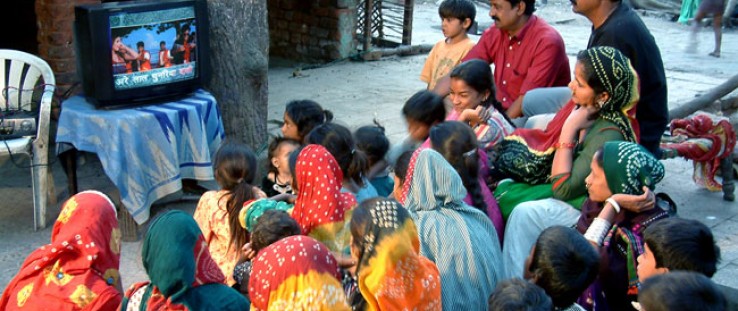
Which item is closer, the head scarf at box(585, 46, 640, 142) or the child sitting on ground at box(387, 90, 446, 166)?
the head scarf at box(585, 46, 640, 142)

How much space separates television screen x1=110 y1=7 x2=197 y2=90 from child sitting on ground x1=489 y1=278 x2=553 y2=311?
360cm

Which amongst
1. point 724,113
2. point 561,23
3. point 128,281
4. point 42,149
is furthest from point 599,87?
point 561,23

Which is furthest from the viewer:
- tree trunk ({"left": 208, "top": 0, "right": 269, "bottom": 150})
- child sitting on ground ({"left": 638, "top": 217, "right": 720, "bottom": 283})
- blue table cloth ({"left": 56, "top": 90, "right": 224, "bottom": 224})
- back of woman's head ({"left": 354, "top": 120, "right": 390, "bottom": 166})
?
tree trunk ({"left": 208, "top": 0, "right": 269, "bottom": 150})

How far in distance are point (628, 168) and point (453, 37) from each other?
2.72m

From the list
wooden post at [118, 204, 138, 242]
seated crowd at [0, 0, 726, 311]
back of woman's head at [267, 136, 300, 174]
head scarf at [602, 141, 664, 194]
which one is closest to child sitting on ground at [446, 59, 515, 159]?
seated crowd at [0, 0, 726, 311]

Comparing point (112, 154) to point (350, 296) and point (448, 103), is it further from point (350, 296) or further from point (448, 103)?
point (350, 296)

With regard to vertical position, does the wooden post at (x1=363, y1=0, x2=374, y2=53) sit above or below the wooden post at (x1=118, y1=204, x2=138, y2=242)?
above

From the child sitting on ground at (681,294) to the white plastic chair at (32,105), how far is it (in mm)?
4109

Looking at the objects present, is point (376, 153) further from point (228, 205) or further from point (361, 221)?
point (361, 221)

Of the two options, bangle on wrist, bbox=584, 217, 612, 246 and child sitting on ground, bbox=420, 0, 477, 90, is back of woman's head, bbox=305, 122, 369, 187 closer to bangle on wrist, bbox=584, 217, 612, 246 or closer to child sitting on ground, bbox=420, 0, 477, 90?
bangle on wrist, bbox=584, 217, 612, 246

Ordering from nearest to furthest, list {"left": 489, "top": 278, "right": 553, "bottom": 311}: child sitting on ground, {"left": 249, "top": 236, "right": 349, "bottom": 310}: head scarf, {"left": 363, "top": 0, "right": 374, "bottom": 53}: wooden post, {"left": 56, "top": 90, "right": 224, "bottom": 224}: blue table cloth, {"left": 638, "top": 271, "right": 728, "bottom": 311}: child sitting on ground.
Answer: {"left": 638, "top": 271, "right": 728, "bottom": 311}: child sitting on ground < {"left": 489, "top": 278, "right": 553, "bottom": 311}: child sitting on ground < {"left": 249, "top": 236, "right": 349, "bottom": 310}: head scarf < {"left": 56, "top": 90, "right": 224, "bottom": 224}: blue table cloth < {"left": 363, "top": 0, "right": 374, "bottom": 53}: wooden post

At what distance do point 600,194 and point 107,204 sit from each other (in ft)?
6.65

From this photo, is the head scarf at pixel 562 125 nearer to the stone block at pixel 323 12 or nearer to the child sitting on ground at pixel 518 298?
the child sitting on ground at pixel 518 298

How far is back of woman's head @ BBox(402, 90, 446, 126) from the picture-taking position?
4773mm
